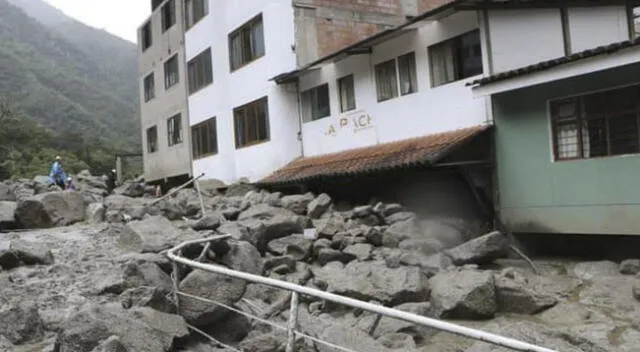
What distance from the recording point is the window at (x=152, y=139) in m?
30.1

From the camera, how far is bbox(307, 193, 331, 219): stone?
14953 mm

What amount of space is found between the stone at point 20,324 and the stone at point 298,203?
912 centimetres

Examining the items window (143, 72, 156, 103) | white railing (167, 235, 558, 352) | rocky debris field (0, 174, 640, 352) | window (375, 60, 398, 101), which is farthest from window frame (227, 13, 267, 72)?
white railing (167, 235, 558, 352)

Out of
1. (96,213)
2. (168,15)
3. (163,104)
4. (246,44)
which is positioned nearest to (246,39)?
(246,44)

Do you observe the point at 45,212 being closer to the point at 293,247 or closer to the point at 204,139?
the point at 293,247

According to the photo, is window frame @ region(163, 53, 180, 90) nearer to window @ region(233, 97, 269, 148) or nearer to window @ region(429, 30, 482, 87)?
window @ region(233, 97, 269, 148)

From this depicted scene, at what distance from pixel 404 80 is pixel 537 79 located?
469 cm

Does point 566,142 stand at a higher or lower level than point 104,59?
lower

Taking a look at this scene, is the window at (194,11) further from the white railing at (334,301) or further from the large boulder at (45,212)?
the white railing at (334,301)

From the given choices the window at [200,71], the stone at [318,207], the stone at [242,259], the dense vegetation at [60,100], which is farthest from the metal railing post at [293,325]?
the dense vegetation at [60,100]

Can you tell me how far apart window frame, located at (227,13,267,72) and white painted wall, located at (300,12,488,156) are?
2355 mm

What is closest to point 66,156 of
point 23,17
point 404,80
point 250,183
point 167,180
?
point 167,180

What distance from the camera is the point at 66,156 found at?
46.5 metres

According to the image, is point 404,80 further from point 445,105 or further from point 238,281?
point 238,281
